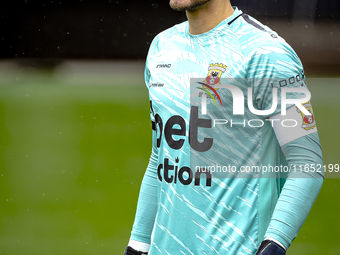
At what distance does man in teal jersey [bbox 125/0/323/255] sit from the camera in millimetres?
824

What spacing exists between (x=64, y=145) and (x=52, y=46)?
6.43 ft

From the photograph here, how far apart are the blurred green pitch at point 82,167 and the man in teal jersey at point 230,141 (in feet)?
7.05

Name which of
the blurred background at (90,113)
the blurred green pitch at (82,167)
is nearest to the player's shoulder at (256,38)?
the blurred background at (90,113)

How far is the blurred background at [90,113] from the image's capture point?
10.2 ft

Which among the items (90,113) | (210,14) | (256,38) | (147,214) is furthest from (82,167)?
(256,38)

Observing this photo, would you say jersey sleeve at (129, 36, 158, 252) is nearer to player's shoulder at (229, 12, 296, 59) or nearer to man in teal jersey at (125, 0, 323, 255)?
man in teal jersey at (125, 0, 323, 255)

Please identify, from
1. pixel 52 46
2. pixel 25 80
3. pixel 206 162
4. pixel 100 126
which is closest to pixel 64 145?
pixel 100 126

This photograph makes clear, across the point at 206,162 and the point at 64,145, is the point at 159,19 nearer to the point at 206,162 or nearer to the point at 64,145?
the point at 64,145

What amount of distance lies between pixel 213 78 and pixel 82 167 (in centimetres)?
285

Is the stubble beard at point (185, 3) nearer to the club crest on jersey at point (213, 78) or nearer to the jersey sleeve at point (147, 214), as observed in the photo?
the club crest on jersey at point (213, 78)

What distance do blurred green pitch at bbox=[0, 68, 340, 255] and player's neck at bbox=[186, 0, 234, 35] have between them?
2.27 meters

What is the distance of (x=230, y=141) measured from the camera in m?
0.91

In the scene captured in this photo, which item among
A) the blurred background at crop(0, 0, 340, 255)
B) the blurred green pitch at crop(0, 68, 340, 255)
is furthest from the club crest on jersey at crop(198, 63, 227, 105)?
the blurred green pitch at crop(0, 68, 340, 255)

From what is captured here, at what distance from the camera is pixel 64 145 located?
12.7 ft
